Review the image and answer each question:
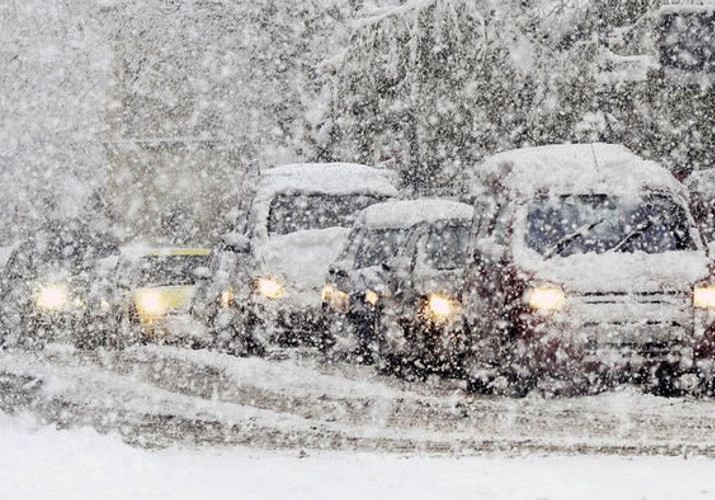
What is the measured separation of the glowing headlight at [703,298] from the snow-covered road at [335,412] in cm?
75

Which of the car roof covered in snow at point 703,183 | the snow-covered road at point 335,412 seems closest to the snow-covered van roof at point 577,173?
the snow-covered road at point 335,412

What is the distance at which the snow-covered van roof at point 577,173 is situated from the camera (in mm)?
11953

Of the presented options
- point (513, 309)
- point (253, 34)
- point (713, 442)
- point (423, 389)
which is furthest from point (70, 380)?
point (253, 34)

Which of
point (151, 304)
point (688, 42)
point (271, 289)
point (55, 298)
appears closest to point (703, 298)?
point (271, 289)

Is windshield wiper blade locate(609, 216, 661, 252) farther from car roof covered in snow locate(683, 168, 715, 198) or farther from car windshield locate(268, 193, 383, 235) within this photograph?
car windshield locate(268, 193, 383, 235)

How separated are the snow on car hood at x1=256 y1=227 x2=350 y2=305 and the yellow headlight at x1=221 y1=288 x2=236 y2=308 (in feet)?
1.46

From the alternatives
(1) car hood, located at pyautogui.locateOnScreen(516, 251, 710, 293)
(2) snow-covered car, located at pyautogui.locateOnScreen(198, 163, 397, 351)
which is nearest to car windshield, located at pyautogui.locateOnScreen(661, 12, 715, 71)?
(2) snow-covered car, located at pyautogui.locateOnScreen(198, 163, 397, 351)

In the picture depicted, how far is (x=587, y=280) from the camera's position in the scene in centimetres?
1118

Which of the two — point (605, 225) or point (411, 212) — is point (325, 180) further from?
point (605, 225)

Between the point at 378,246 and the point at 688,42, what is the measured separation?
7002mm

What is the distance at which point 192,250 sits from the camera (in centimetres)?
1905

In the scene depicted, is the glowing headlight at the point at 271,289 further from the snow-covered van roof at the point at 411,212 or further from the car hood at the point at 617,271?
the car hood at the point at 617,271

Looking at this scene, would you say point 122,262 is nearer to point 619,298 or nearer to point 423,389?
point 423,389

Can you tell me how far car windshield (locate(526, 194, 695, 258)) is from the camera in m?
11.6
